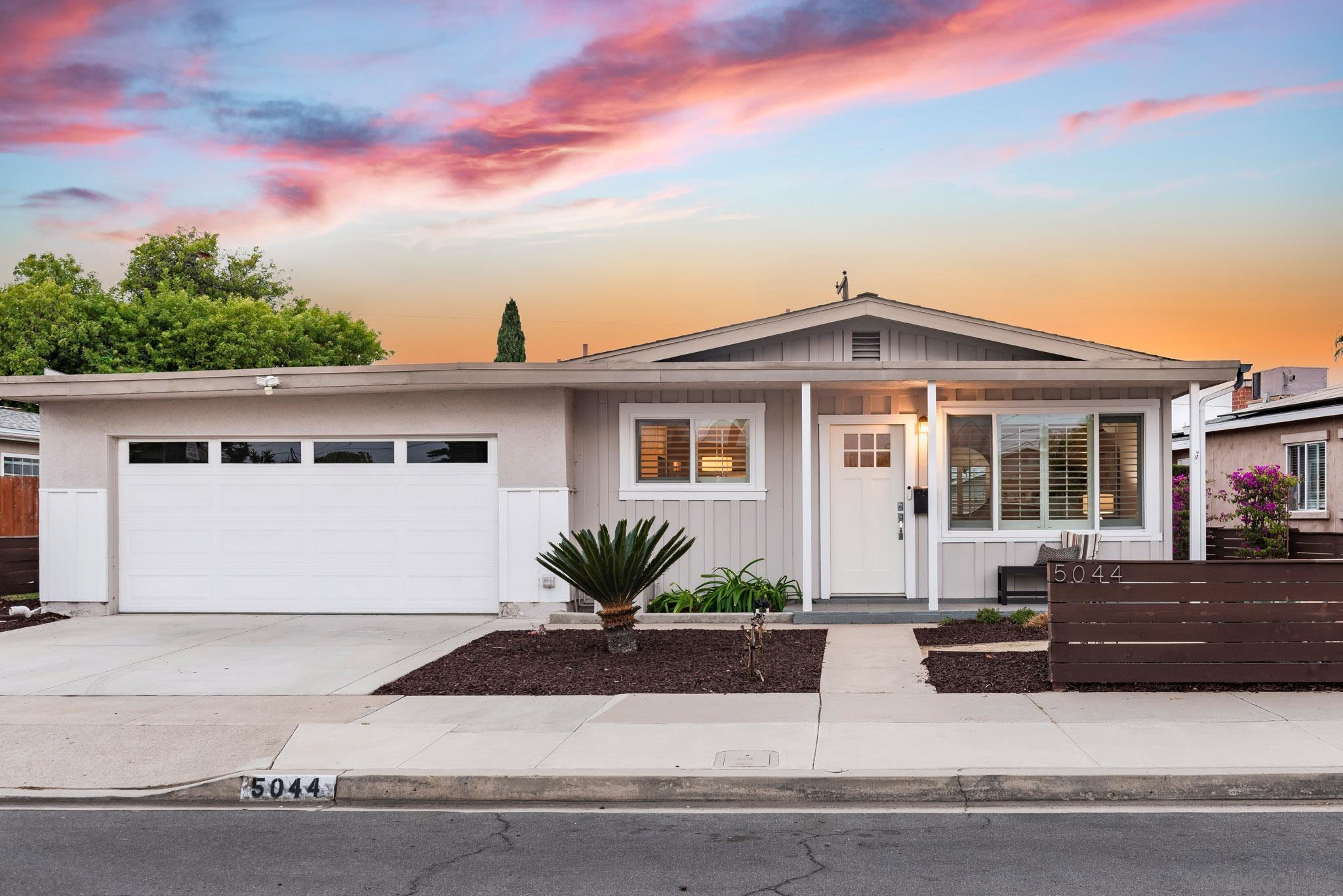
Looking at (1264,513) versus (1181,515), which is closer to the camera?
(1264,513)

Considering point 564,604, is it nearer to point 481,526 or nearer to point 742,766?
point 481,526

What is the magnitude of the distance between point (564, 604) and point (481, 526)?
1485 millimetres

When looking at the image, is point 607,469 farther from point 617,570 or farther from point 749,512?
point 617,570

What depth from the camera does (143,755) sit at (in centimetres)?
744

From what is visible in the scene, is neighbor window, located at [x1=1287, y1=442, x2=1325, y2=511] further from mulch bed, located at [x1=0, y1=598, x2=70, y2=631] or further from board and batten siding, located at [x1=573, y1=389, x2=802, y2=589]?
mulch bed, located at [x1=0, y1=598, x2=70, y2=631]

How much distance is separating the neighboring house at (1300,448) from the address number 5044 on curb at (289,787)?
19.0 metres

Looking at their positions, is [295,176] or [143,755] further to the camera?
[295,176]

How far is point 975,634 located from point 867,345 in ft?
13.5

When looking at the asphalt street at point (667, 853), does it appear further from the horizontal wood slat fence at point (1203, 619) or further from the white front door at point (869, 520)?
the white front door at point (869, 520)

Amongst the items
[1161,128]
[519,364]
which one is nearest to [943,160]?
[1161,128]

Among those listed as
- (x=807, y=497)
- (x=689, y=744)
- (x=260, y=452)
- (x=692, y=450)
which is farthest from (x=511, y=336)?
(x=689, y=744)

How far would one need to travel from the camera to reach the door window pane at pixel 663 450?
558 inches

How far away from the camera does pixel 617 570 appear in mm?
10852

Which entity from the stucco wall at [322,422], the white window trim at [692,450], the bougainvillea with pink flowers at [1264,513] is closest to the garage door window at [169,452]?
the stucco wall at [322,422]
